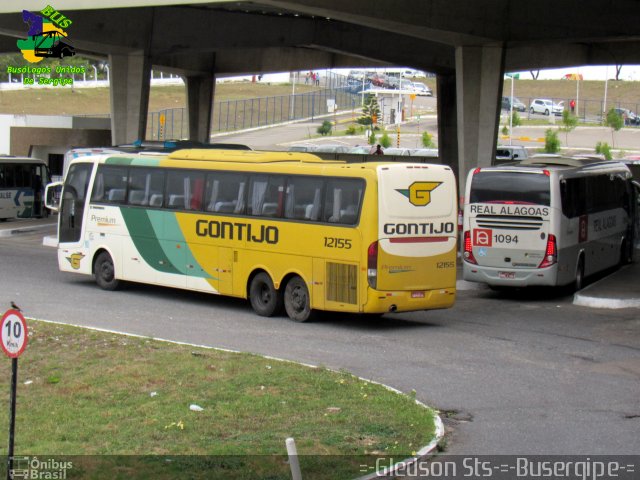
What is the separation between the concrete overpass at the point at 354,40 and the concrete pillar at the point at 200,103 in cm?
6

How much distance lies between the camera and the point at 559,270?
924 inches

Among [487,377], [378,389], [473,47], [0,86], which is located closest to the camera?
[378,389]

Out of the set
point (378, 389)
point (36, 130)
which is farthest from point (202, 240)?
point (36, 130)

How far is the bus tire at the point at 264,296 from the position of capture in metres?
20.1

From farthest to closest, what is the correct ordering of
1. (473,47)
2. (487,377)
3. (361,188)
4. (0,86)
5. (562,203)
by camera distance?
(0,86)
(473,47)
(562,203)
(361,188)
(487,377)

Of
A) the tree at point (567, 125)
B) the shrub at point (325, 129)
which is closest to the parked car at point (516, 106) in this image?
the tree at point (567, 125)

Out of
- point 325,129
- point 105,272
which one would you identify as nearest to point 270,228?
point 105,272

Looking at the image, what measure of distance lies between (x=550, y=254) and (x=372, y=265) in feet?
20.5

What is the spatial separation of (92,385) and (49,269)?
→ 13710 mm

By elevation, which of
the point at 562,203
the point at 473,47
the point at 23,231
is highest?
the point at 473,47

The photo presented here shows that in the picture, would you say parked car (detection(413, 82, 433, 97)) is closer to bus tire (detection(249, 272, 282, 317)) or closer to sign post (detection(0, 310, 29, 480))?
bus tire (detection(249, 272, 282, 317))

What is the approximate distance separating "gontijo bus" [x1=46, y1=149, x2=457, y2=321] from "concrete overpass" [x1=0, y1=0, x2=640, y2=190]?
6.62m

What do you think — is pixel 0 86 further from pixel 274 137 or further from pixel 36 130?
pixel 36 130

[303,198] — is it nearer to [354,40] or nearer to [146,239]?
[146,239]
